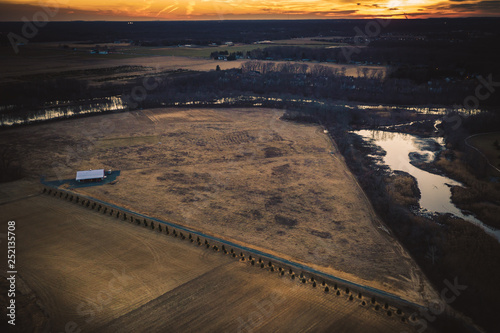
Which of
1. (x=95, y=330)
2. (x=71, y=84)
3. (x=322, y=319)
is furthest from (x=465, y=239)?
(x=71, y=84)

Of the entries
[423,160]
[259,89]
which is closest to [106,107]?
[259,89]

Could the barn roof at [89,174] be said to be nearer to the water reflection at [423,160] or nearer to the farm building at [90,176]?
the farm building at [90,176]

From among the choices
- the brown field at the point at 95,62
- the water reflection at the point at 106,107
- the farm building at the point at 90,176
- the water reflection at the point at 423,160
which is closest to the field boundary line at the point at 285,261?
the farm building at the point at 90,176

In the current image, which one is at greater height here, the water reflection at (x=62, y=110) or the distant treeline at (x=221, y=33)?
the distant treeline at (x=221, y=33)

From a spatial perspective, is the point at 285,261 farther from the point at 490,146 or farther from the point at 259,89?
the point at 259,89

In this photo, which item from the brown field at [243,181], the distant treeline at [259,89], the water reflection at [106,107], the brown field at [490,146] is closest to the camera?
the brown field at [243,181]
